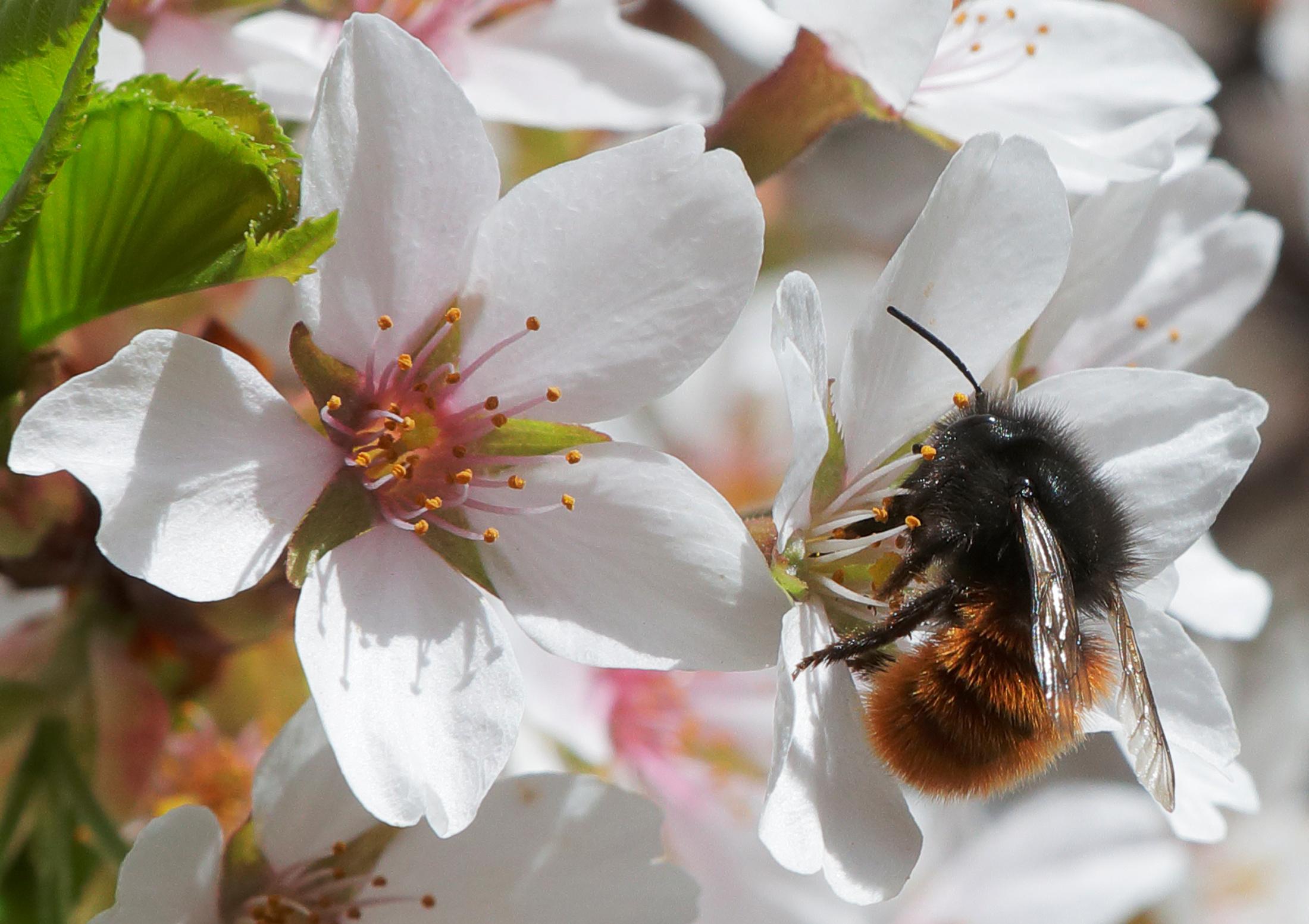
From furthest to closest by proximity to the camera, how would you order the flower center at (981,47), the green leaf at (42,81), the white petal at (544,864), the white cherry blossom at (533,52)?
the flower center at (981,47) < the white cherry blossom at (533,52) < the white petal at (544,864) < the green leaf at (42,81)

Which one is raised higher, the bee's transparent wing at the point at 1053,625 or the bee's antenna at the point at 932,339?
the bee's antenna at the point at 932,339

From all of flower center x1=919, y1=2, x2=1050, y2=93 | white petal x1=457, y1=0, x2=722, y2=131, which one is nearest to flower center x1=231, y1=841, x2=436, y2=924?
white petal x1=457, y1=0, x2=722, y2=131

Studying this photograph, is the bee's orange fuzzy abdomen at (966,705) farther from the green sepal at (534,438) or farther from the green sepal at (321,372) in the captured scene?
the green sepal at (321,372)

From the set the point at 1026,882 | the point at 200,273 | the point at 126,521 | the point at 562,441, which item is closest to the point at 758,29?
the point at 562,441

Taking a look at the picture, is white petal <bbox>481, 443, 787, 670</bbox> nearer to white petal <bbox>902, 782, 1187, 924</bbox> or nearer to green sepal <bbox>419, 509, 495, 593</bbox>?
green sepal <bbox>419, 509, 495, 593</bbox>

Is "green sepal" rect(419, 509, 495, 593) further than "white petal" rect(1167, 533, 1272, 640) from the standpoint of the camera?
Answer: No

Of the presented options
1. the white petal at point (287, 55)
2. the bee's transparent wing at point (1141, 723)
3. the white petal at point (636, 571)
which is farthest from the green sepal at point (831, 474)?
the white petal at point (287, 55)
